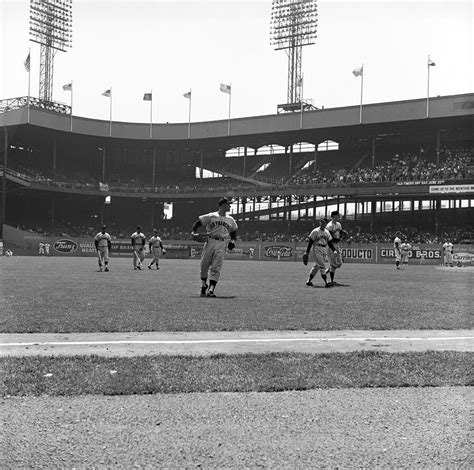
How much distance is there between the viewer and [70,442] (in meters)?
3.43

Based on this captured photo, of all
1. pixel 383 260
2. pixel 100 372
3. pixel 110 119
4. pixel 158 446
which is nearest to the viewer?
pixel 158 446

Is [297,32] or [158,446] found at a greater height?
[297,32]

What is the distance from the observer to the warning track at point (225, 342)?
629 centimetres

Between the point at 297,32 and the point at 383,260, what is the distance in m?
27.9

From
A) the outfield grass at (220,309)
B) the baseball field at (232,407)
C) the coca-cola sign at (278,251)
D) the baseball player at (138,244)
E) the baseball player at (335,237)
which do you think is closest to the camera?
the baseball field at (232,407)

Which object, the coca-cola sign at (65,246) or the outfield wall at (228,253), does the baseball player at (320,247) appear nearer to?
the outfield wall at (228,253)

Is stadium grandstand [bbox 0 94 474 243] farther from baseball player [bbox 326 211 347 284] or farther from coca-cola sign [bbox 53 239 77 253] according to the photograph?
baseball player [bbox 326 211 347 284]

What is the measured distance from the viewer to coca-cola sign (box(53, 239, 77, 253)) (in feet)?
173

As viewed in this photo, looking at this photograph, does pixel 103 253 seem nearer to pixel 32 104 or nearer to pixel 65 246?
pixel 65 246

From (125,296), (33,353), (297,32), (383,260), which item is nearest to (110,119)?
(297,32)

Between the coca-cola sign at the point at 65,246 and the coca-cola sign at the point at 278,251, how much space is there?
17590 mm

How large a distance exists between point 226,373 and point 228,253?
145ft

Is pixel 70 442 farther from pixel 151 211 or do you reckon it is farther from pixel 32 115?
pixel 151 211

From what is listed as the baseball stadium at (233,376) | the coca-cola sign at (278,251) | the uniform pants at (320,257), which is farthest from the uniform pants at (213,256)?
the coca-cola sign at (278,251)
